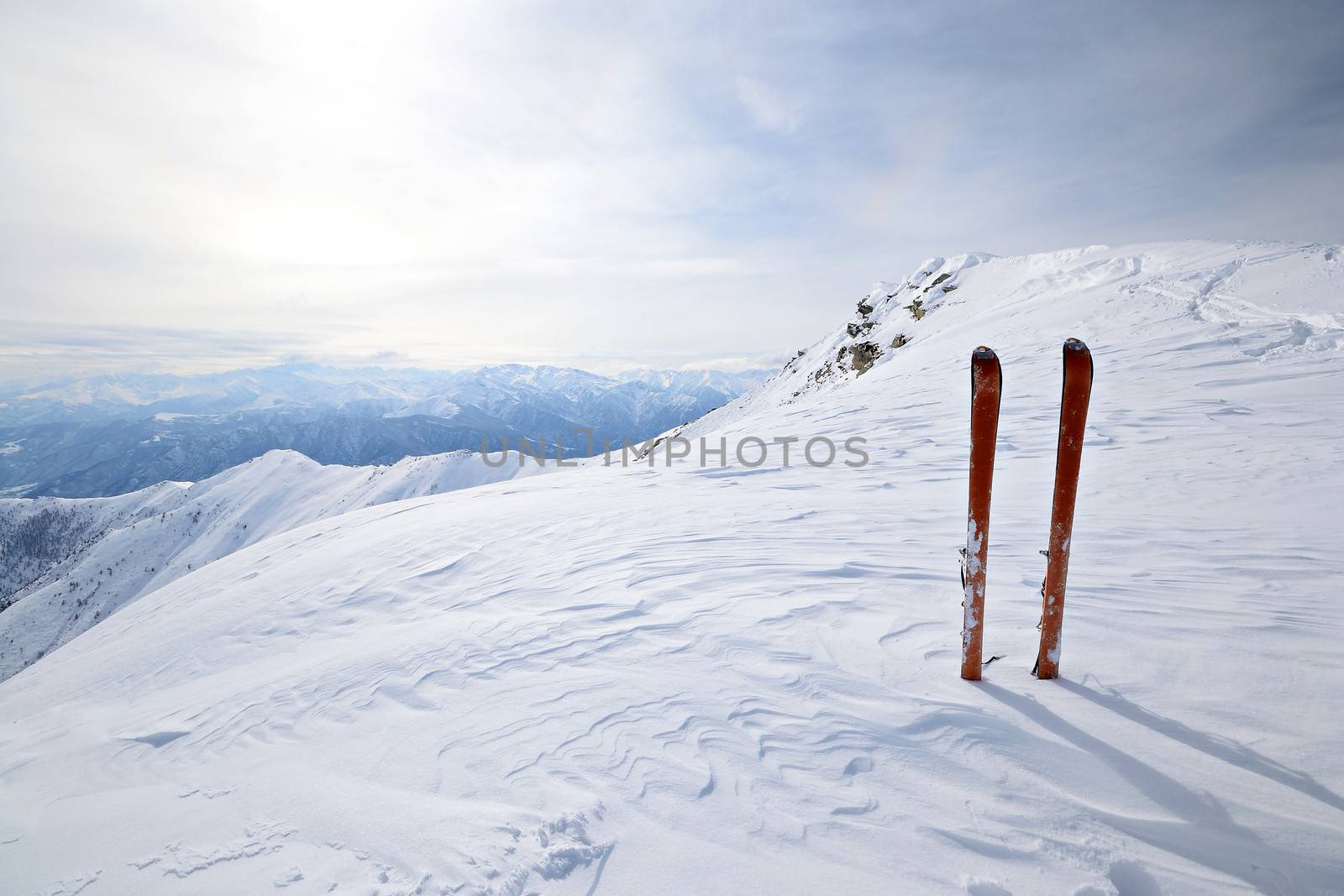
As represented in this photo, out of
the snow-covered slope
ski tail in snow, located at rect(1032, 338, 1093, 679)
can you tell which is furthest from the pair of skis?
the snow-covered slope

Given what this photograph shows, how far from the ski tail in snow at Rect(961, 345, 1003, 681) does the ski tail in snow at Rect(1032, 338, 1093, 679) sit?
1.02 ft

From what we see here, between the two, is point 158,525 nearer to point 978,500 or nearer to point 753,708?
point 753,708

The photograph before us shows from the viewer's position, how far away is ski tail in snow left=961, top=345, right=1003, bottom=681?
9.50ft

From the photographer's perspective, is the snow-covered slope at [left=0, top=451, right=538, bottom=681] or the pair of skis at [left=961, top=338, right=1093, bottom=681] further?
the snow-covered slope at [left=0, top=451, right=538, bottom=681]

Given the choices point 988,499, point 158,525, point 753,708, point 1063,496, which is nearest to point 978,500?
point 988,499

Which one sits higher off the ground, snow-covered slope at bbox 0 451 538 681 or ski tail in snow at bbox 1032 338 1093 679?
ski tail in snow at bbox 1032 338 1093 679

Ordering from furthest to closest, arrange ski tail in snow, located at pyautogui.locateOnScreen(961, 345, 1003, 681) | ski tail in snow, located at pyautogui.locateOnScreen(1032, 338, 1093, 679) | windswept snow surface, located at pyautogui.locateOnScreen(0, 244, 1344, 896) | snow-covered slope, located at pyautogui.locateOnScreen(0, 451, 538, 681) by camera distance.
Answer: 1. snow-covered slope, located at pyautogui.locateOnScreen(0, 451, 538, 681)
2. ski tail in snow, located at pyautogui.locateOnScreen(961, 345, 1003, 681)
3. ski tail in snow, located at pyautogui.locateOnScreen(1032, 338, 1093, 679)
4. windswept snow surface, located at pyautogui.locateOnScreen(0, 244, 1344, 896)

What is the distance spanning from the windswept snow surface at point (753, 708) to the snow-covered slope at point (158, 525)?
62.5 m

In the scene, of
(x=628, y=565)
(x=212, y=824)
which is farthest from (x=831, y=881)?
(x=628, y=565)

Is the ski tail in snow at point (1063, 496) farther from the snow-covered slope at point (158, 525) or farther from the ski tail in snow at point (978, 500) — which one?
the snow-covered slope at point (158, 525)

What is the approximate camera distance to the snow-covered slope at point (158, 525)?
78.5m

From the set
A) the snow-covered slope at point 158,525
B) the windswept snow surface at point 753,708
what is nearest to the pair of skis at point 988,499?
the windswept snow surface at point 753,708

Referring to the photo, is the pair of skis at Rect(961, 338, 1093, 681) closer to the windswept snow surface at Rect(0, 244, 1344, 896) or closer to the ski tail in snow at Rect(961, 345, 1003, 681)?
the ski tail in snow at Rect(961, 345, 1003, 681)

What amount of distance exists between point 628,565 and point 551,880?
3.58m
